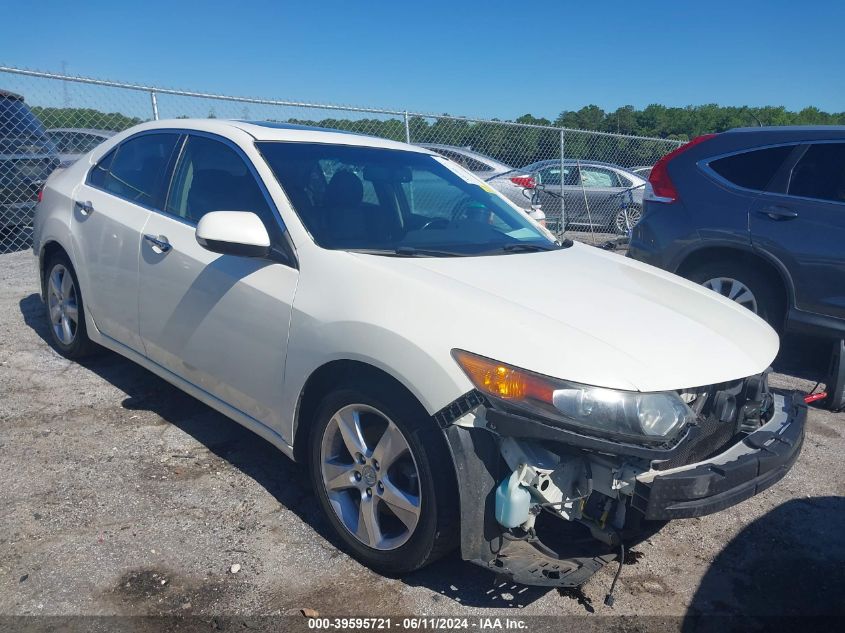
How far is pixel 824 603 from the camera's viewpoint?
105 inches

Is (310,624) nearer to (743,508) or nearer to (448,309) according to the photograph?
(448,309)

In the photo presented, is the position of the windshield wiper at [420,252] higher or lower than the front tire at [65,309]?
higher

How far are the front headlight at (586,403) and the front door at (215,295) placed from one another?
102 cm

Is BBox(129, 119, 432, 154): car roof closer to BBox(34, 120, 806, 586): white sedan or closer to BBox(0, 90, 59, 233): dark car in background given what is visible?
BBox(34, 120, 806, 586): white sedan

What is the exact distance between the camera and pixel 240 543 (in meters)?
2.89

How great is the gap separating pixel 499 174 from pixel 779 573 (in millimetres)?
9652

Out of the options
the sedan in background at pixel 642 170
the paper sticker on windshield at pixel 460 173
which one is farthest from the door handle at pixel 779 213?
the sedan in background at pixel 642 170

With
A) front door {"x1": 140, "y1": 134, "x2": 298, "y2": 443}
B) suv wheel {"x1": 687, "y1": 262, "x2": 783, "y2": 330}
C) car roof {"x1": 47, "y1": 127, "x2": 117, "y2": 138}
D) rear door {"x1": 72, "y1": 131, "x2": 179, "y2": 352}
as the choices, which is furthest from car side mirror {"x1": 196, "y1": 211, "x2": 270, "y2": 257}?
car roof {"x1": 47, "y1": 127, "x2": 117, "y2": 138}

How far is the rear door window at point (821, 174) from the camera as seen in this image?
4.94m

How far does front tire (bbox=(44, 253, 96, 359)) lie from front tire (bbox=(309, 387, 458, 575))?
244cm

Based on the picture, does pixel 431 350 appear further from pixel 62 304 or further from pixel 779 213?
pixel 779 213

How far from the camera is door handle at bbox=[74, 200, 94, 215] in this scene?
4197 mm

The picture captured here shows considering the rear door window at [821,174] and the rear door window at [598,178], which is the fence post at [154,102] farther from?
the rear door window at [598,178]

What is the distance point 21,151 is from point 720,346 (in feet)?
25.8
